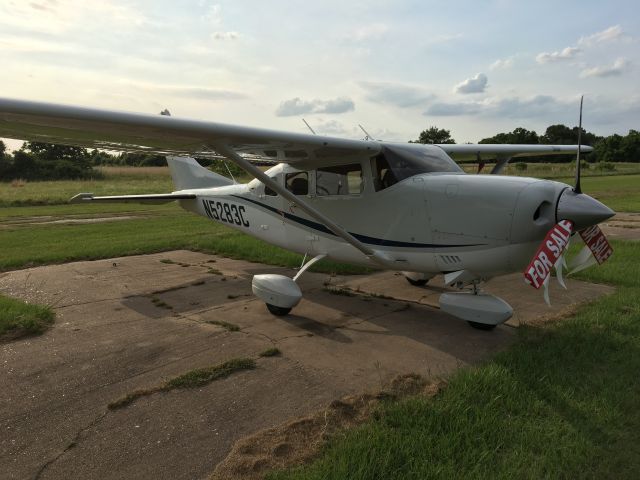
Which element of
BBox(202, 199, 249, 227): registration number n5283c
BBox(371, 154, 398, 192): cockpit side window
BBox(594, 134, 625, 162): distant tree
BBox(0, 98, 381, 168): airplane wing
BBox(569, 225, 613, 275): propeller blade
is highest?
BBox(594, 134, 625, 162): distant tree

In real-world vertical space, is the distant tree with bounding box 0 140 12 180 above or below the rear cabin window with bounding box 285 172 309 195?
below

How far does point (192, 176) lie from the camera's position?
1002 cm

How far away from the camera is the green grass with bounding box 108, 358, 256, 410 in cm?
348

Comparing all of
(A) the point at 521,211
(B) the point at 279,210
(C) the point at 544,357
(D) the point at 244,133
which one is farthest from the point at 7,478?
(B) the point at 279,210

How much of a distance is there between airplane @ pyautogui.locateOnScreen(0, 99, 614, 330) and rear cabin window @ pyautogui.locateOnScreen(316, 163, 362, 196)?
0.6 inches

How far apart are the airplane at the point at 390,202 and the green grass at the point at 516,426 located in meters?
0.76

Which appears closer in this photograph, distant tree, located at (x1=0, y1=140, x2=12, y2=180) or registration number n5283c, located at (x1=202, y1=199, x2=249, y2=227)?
registration number n5283c, located at (x1=202, y1=199, x2=249, y2=227)

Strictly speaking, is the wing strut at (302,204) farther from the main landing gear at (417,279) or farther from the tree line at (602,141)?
the tree line at (602,141)

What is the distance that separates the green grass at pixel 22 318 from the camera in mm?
4912

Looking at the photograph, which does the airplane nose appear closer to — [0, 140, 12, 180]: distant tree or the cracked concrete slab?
the cracked concrete slab

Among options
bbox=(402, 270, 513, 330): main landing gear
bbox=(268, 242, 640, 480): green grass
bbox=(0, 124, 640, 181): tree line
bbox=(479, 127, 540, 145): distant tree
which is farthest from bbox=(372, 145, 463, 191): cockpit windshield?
bbox=(479, 127, 540, 145): distant tree

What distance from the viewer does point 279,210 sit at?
23.6 ft

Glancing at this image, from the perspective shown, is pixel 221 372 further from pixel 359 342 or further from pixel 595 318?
pixel 595 318

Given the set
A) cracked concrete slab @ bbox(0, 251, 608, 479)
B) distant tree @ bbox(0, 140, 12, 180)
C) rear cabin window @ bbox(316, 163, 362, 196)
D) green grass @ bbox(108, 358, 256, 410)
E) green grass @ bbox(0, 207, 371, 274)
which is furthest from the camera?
distant tree @ bbox(0, 140, 12, 180)
